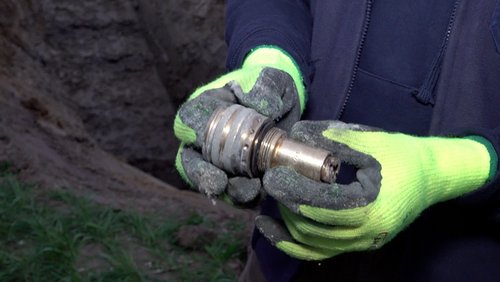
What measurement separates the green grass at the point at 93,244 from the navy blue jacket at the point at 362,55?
1356mm

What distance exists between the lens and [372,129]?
1354 millimetres

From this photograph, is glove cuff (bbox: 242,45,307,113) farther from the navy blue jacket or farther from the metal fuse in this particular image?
the metal fuse

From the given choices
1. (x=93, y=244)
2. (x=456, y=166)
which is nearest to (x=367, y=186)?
(x=456, y=166)

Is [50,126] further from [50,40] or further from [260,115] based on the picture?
[260,115]

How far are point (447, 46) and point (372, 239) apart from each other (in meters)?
0.48

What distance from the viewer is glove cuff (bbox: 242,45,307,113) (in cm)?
161

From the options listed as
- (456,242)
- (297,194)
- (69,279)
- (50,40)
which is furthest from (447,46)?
(50,40)

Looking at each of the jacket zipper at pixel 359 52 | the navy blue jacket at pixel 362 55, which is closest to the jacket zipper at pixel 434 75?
the navy blue jacket at pixel 362 55

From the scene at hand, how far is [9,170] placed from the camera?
11.8 feet

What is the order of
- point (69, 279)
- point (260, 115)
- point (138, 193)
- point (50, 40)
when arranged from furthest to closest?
point (50, 40), point (138, 193), point (69, 279), point (260, 115)

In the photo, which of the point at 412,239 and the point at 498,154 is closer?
the point at 498,154

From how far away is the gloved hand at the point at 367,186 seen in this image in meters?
1.25

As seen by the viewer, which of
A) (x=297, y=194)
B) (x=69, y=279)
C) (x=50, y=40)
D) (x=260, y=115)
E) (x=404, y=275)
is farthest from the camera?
(x=50, y=40)

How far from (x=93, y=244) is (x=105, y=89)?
240 cm
